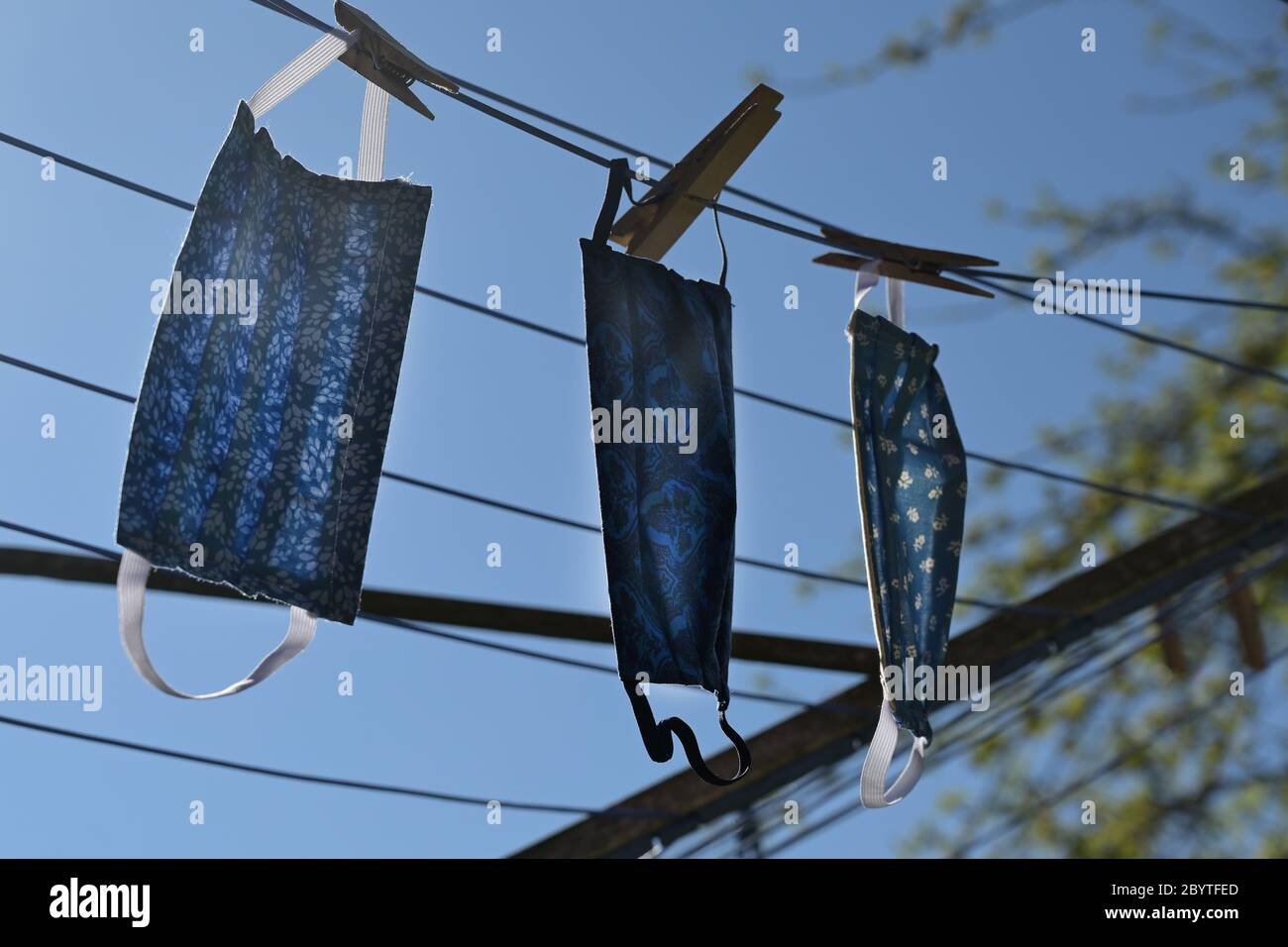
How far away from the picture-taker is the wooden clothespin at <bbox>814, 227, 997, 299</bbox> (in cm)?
250

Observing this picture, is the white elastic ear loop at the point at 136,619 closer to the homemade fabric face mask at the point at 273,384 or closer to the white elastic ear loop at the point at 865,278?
the homemade fabric face mask at the point at 273,384

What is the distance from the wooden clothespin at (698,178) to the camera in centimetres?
218

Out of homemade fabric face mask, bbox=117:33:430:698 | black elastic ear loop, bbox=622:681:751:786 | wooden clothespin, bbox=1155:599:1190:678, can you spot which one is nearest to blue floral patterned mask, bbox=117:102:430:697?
homemade fabric face mask, bbox=117:33:430:698

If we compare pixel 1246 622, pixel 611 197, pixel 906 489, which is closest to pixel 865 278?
pixel 906 489

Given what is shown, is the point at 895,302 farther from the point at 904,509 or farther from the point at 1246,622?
the point at 1246,622

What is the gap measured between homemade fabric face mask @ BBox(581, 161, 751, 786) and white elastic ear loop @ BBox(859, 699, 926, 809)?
15.9 inches

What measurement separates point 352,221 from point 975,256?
1170 millimetres

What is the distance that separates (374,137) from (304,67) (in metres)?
0.13

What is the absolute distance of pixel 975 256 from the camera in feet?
8.43

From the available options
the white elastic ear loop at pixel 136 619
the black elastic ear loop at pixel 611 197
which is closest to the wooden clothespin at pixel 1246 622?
the black elastic ear loop at pixel 611 197

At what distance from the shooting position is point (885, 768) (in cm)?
227
